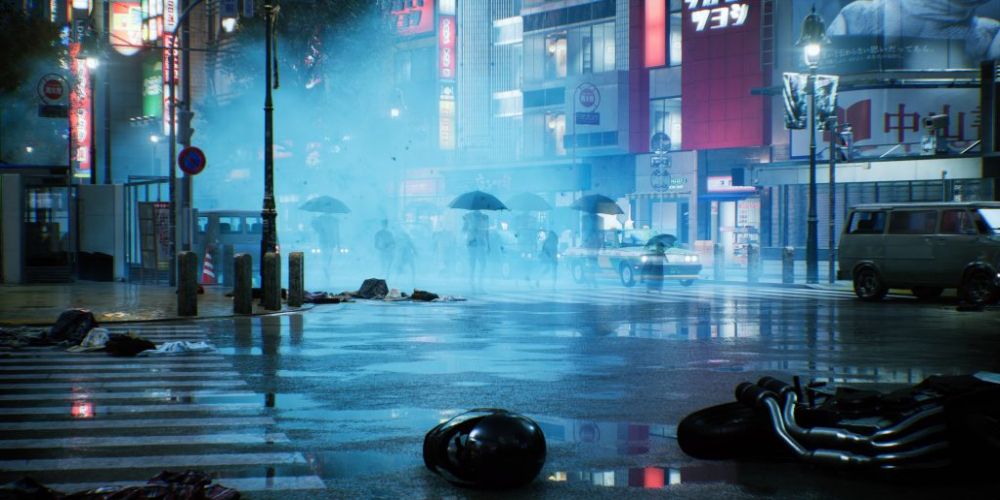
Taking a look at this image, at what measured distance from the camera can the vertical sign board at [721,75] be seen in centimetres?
5406

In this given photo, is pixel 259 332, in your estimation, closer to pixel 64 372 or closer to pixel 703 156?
pixel 64 372

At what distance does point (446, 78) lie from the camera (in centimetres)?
7438

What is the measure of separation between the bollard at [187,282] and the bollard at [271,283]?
181 centimetres

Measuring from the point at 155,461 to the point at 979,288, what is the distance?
66.8ft

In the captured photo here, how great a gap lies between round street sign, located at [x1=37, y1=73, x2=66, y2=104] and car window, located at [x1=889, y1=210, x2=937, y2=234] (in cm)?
2459

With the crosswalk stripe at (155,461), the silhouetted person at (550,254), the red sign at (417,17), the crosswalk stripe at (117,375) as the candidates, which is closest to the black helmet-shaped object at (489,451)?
the crosswalk stripe at (155,461)

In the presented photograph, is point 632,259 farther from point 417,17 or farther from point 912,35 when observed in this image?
point 417,17

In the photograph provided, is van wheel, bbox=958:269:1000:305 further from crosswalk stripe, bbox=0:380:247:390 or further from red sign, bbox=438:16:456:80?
red sign, bbox=438:16:456:80

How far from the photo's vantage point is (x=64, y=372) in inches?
501

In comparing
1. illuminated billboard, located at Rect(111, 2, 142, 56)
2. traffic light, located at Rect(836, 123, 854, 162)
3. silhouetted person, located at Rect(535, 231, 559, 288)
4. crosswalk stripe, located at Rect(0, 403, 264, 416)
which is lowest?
crosswalk stripe, located at Rect(0, 403, 264, 416)

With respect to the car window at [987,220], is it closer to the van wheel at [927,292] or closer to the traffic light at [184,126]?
the van wheel at [927,292]

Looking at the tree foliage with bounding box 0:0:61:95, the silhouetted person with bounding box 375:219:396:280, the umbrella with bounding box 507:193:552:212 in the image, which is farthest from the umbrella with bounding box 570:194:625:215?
the tree foliage with bounding box 0:0:61:95

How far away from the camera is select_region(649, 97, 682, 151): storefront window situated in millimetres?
58375

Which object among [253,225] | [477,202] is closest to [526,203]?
[477,202]
